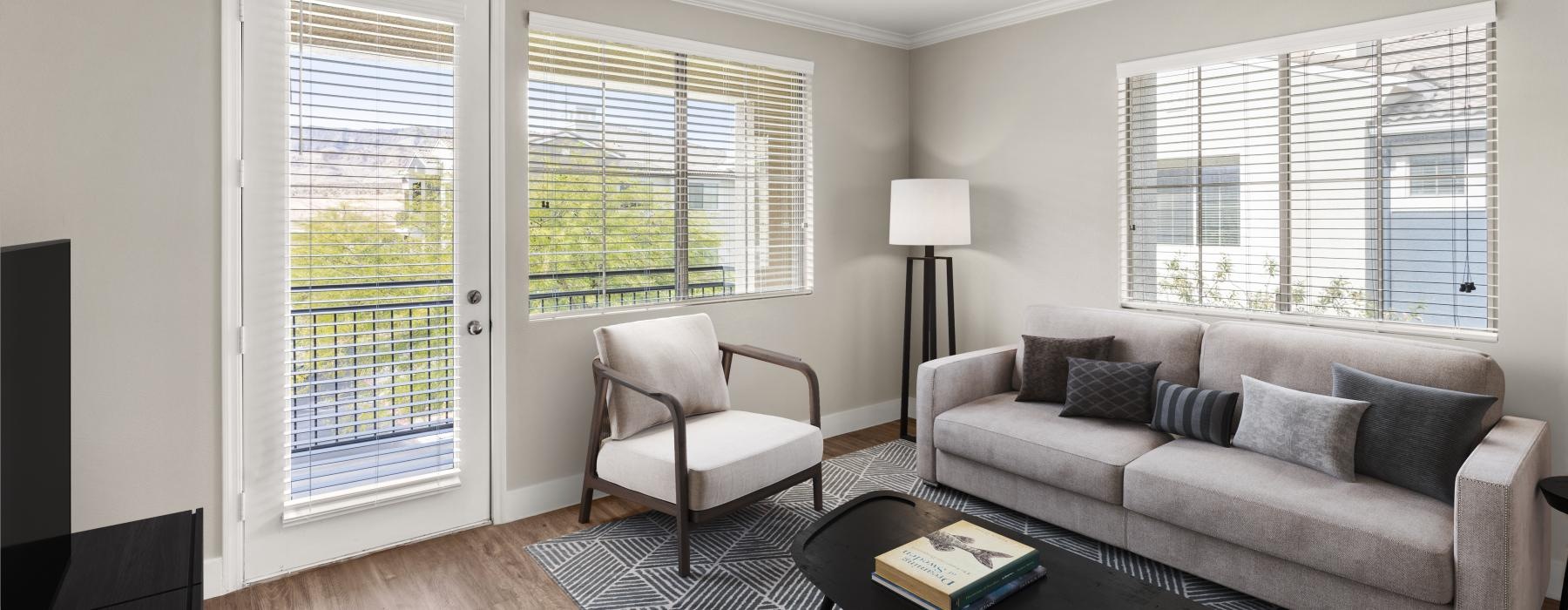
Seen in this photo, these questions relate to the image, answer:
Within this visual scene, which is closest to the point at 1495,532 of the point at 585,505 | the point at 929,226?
the point at 929,226

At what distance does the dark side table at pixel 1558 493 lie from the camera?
7.06 feet

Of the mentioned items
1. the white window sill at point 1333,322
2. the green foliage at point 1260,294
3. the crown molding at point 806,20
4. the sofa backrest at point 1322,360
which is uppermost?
the crown molding at point 806,20

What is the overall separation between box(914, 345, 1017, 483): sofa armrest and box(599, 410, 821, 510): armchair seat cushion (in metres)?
0.59

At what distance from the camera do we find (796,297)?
4332 mm

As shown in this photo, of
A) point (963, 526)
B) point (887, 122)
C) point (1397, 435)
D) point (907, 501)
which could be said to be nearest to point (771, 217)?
point (887, 122)

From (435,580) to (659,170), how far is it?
2.01m

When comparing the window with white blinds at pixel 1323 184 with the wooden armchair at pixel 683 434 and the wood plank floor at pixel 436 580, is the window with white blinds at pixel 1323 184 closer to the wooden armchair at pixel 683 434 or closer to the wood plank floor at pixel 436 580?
the wood plank floor at pixel 436 580

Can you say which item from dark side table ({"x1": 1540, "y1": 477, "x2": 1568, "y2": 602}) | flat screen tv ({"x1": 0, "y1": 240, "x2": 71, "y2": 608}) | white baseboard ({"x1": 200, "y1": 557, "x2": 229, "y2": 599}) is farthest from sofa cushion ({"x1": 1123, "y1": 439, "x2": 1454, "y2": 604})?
white baseboard ({"x1": 200, "y1": 557, "x2": 229, "y2": 599})

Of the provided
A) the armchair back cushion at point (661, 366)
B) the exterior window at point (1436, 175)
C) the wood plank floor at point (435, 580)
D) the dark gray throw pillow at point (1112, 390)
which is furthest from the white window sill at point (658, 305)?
the exterior window at point (1436, 175)

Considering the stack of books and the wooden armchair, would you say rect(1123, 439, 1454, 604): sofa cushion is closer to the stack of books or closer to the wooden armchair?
the stack of books

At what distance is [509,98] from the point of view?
10.4 ft

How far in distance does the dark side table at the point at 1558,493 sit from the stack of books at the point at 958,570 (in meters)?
1.54

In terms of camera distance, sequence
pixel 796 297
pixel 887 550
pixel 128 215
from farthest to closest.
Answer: pixel 796 297
pixel 128 215
pixel 887 550

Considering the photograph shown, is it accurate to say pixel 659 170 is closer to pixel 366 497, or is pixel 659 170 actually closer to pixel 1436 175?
pixel 366 497
